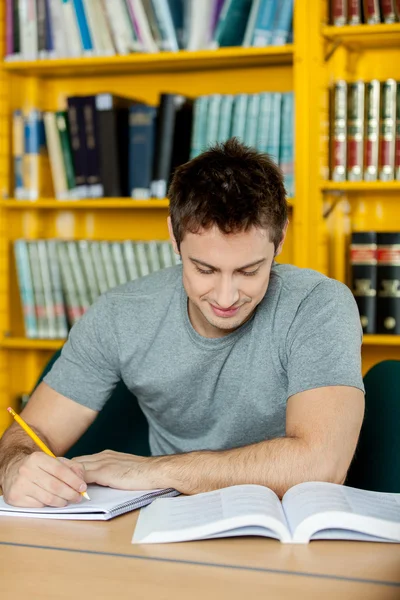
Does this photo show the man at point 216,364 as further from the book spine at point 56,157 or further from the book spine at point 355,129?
the book spine at point 56,157

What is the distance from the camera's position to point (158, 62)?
2.80m

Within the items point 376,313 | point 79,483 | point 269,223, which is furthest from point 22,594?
point 376,313

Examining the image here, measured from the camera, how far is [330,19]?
2629 millimetres

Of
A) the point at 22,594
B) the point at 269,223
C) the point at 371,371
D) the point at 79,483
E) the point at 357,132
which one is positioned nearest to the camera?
the point at 22,594

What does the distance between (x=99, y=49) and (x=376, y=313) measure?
3.99ft

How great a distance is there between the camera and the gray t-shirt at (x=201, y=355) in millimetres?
1615

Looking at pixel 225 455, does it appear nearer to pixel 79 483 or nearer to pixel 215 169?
pixel 79 483

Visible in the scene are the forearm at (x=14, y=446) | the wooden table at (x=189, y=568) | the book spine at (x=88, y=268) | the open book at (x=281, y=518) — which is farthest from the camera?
the book spine at (x=88, y=268)

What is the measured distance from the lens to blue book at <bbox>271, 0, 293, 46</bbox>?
8.52 ft

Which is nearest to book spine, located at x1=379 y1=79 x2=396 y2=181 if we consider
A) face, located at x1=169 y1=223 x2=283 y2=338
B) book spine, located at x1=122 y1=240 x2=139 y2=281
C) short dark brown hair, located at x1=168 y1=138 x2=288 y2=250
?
book spine, located at x1=122 y1=240 x2=139 y2=281

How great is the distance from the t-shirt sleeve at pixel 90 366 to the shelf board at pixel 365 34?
4.23ft

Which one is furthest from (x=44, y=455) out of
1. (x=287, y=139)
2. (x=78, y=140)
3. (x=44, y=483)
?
(x=78, y=140)

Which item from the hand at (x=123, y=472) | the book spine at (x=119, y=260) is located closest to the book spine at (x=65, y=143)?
the book spine at (x=119, y=260)

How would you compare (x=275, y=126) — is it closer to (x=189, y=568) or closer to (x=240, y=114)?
(x=240, y=114)
